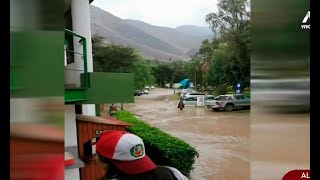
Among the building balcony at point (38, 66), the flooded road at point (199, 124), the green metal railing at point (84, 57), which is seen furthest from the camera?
the flooded road at point (199, 124)

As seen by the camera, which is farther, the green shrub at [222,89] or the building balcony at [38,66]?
the green shrub at [222,89]

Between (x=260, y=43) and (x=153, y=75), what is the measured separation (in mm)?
484

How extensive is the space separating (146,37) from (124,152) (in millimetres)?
664

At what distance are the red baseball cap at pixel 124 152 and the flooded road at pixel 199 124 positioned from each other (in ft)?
1.51

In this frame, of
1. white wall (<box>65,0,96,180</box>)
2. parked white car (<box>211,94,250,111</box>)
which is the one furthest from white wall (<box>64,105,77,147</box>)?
parked white car (<box>211,94,250,111</box>)

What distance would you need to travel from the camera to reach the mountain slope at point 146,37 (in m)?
1.21

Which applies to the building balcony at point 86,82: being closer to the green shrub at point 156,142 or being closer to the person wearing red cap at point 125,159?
the green shrub at point 156,142

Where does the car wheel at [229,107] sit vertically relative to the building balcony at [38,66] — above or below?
below

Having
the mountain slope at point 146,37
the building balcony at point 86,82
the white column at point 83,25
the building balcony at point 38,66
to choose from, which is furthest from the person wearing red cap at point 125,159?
the mountain slope at point 146,37

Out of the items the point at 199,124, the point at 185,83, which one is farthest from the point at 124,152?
the point at 199,124

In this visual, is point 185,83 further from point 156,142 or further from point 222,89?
point 156,142

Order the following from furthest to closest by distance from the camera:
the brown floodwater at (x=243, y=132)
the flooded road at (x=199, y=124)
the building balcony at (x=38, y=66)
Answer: the flooded road at (x=199, y=124) → the brown floodwater at (x=243, y=132) → the building balcony at (x=38, y=66)

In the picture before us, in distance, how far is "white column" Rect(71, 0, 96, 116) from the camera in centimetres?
120

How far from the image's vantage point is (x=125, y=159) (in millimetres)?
798
